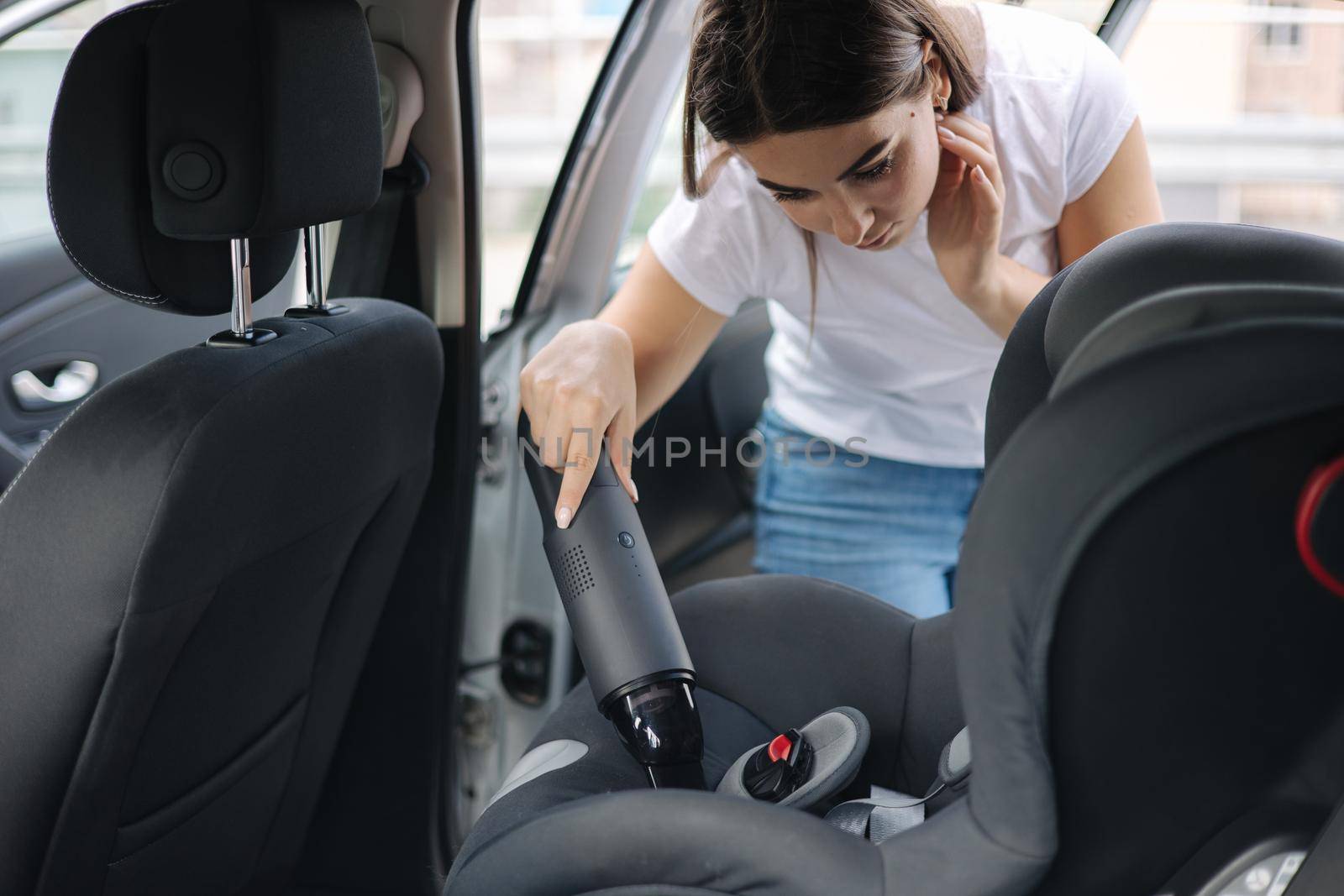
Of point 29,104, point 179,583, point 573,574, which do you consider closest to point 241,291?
point 179,583

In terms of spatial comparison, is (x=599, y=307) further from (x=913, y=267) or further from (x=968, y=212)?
(x=968, y=212)

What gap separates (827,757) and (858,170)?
1.61ft

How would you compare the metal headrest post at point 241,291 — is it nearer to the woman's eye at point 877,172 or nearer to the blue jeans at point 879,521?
the woman's eye at point 877,172

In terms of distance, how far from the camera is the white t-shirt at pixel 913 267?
1194 millimetres

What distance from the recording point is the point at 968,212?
3.75 feet

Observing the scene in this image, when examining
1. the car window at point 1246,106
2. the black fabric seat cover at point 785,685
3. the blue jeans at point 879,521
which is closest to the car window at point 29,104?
the black fabric seat cover at point 785,685

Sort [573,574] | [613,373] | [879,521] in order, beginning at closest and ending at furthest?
1. [573,574]
2. [613,373]
3. [879,521]

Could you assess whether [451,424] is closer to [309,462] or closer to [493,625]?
[493,625]

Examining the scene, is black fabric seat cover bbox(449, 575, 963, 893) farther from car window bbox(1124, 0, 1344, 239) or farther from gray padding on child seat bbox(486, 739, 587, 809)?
car window bbox(1124, 0, 1344, 239)

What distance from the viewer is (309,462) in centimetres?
109

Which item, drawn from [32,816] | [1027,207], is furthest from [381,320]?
[1027,207]

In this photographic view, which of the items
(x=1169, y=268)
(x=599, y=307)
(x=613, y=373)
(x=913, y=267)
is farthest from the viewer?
(x=599, y=307)

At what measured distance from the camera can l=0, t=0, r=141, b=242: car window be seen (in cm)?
150

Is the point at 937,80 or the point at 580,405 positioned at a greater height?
the point at 937,80
